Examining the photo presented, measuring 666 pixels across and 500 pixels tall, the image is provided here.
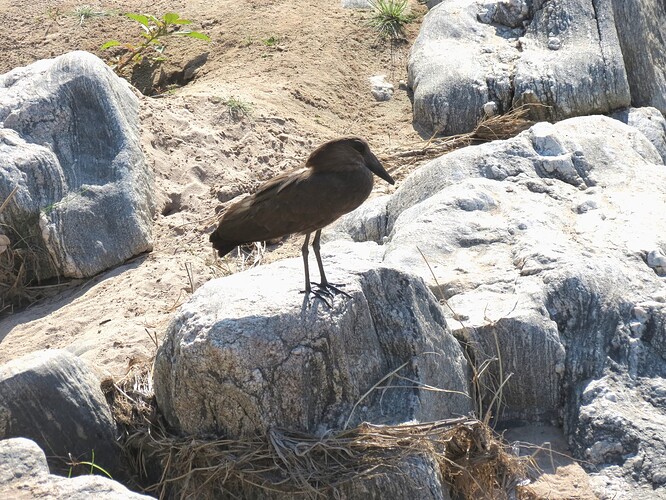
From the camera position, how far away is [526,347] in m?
5.40

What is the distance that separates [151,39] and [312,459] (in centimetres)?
627

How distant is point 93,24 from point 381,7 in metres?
2.99

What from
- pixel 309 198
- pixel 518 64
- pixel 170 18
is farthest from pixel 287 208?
pixel 170 18

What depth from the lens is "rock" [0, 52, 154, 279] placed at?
7.38 metres

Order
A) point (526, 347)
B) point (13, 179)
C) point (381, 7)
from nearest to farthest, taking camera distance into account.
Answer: point (526, 347)
point (13, 179)
point (381, 7)

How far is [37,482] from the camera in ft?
11.9

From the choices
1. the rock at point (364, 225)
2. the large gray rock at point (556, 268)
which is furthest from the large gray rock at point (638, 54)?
the rock at point (364, 225)

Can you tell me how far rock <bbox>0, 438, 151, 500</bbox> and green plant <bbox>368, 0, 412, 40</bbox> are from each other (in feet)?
24.0

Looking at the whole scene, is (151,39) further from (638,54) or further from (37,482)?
(37,482)

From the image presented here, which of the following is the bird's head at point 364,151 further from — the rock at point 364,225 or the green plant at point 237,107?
the green plant at point 237,107

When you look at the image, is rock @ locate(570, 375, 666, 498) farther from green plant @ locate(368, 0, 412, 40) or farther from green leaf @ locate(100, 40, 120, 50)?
green leaf @ locate(100, 40, 120, 50)

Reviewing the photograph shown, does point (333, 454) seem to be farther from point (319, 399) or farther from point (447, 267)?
point (447, 267)

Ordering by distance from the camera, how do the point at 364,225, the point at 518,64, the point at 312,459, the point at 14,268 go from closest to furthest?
the point at 312,459
the point at 364,225
the point at 14,268
the point at 518,64

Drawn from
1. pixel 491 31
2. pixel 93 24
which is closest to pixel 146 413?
pixel 491 31
